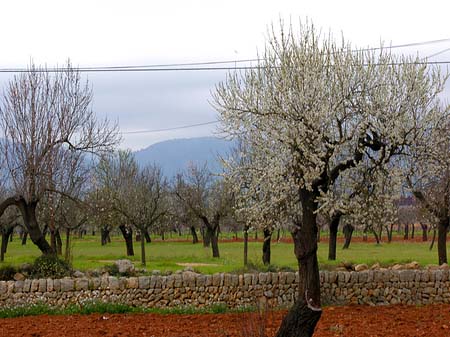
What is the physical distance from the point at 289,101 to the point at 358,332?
16.6ft

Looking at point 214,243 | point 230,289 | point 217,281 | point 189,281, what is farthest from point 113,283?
point 214,243

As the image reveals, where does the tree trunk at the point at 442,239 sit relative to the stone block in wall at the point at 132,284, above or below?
above

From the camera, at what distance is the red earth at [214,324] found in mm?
13133

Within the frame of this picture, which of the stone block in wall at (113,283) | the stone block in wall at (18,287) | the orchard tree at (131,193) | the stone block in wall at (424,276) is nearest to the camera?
the stone block in wall at (18,287)

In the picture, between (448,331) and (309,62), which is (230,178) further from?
(448,331)

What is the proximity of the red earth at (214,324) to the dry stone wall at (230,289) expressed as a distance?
1254 millimetres

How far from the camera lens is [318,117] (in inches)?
553

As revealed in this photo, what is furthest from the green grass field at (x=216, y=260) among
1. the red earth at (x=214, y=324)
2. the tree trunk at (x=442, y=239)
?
the red earth at (x=214, y=324)

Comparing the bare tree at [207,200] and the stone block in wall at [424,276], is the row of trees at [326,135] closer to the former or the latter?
the stone block in wall at [424,276]

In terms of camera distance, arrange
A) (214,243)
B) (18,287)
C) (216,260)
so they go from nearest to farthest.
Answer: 1. (18,287)
2. (216,260)
3. (214,243)

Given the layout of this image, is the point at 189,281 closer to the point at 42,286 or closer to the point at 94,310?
the point at 94,310

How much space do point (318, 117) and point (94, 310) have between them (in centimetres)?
771

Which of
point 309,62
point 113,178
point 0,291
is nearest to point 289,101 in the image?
point 309,62

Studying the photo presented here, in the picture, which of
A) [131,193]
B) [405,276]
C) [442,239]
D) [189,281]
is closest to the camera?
[189,281]
